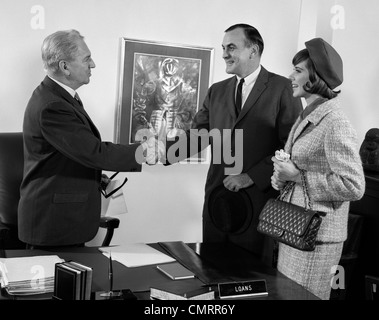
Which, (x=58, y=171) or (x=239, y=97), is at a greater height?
(x=239, y=97)

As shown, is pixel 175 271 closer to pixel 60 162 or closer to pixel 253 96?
pixel 60 162

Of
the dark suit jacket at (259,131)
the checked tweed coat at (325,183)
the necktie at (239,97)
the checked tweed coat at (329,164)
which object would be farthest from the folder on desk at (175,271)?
the necktie at (239,97)

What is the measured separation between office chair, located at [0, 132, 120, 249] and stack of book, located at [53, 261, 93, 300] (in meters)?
1.60

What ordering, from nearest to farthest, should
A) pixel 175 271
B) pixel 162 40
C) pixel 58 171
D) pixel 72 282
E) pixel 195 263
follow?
pixel 72 282 < pixel 175 271 < pixel 195 263 < pixel 58 171 < pixel 162 40

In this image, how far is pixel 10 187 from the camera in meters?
3.50

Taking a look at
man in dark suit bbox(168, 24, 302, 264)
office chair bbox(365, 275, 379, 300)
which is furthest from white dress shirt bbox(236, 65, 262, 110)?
office chair bbox(365, 275, 379, 300)

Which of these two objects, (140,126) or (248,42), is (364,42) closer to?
(248,42)

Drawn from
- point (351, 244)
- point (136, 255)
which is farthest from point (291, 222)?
point (351, 244)

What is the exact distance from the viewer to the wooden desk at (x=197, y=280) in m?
2.10

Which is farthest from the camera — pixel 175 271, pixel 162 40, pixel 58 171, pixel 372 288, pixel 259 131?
pixel 162 40

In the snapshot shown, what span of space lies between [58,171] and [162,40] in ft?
6.01

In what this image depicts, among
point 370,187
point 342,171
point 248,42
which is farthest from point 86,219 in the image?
point 370,187

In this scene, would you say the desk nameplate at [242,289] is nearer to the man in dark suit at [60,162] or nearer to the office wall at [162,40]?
the man in dark suit at [60,162]

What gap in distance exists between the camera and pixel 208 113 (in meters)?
3.73
